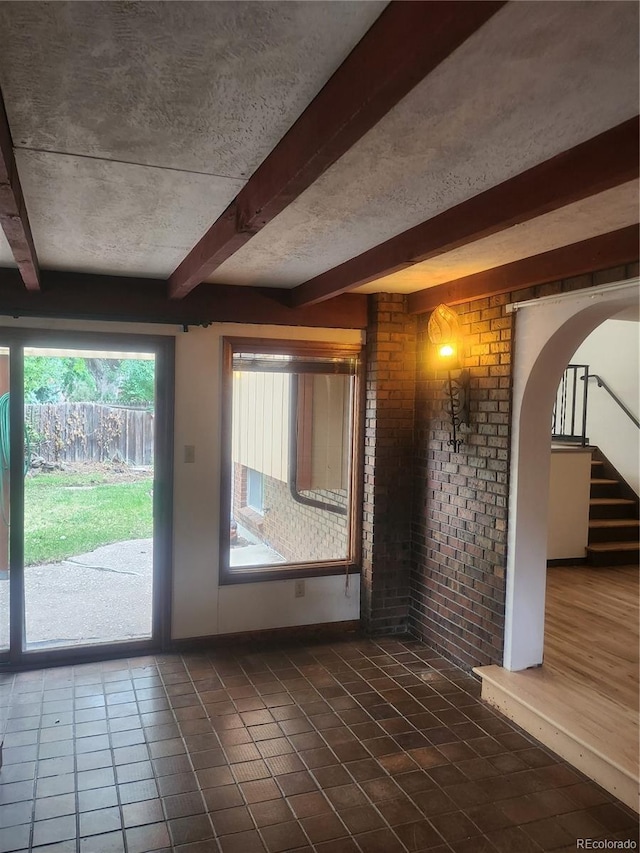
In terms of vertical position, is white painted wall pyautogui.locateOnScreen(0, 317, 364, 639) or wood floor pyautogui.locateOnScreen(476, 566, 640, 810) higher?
white painted wall pyautogui.locateOnScreen(0, 317, 364, 639)

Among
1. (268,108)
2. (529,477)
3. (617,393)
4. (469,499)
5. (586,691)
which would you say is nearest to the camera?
(268,108)

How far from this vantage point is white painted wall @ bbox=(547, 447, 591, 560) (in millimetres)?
6324

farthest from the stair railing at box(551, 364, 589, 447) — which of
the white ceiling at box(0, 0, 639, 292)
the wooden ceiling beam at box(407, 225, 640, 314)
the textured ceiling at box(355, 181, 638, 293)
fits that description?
the white ceiling at box(0, 0, 639, 292)

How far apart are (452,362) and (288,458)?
142 centimetres

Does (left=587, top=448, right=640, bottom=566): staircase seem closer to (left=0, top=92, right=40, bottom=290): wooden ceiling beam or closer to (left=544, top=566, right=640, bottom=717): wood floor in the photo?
(left=544, top=566, right=640, bottom=717): wood floor

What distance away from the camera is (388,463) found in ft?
14.9

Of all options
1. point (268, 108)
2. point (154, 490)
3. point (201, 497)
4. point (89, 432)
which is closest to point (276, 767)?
point (201, 497)

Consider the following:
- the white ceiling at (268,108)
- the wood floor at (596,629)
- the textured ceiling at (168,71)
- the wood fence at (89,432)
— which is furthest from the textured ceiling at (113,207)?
the wood floor at (596,629)

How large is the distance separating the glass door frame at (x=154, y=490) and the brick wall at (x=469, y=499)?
1.80 metres

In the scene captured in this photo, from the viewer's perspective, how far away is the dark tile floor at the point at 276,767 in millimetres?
2477

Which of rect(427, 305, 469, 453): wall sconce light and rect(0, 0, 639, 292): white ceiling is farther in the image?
rect(427, 305, 469, 453): wall sconce light

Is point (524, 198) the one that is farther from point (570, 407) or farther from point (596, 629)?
point (570, 407)

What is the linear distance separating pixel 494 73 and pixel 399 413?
Result: 3160 millimetres

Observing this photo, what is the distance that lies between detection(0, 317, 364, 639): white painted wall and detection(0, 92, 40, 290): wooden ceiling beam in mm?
1266
